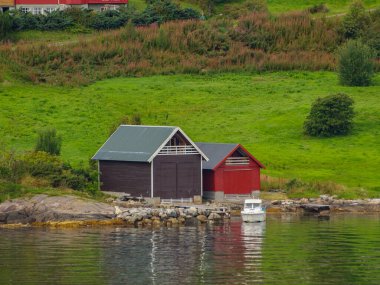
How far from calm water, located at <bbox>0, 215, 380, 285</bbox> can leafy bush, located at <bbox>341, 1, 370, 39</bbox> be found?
6033 cm

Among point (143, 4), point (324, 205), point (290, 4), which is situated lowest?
point (324, 205)

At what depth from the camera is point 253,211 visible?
8925 cm

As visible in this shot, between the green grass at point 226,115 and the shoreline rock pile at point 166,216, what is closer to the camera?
the shoreline rock pile at point 166,216

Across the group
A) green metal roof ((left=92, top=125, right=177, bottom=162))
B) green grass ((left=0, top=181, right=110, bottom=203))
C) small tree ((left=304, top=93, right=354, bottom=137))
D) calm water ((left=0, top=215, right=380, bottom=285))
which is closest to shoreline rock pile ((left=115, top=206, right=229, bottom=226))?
calm water ((left=0, top=215, right=380, bottom=285))

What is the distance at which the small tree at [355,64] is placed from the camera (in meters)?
131

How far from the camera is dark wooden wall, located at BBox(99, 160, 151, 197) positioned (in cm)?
9425

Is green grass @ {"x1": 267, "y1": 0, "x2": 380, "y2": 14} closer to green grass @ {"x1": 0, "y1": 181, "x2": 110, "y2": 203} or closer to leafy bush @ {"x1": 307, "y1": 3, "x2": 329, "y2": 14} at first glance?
leafy bush @ {"x1": 307, "y1": 3, "x2": 329, "y2": 14}

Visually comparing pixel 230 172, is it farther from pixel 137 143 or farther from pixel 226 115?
pixel 226 115

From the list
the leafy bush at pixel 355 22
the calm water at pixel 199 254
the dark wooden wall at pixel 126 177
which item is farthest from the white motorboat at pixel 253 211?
the leafy bush at pixel 355 22

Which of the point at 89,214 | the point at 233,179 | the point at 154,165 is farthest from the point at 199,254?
the point at 233,179

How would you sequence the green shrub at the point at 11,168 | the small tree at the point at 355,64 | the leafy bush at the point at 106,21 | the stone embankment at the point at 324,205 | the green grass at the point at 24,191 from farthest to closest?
the leafy bush at the point at 106,21 → the small tree at the point at 355,64 → the stone embankment at the point at 324,205 → the green shrub at the point at 11,168 → the green grass at the point at 24,191

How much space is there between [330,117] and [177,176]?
2545 cm

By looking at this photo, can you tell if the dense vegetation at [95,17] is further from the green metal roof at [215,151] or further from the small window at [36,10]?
the green metal roof at [215,151]

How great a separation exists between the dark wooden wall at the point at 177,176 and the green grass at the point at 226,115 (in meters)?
9.64
